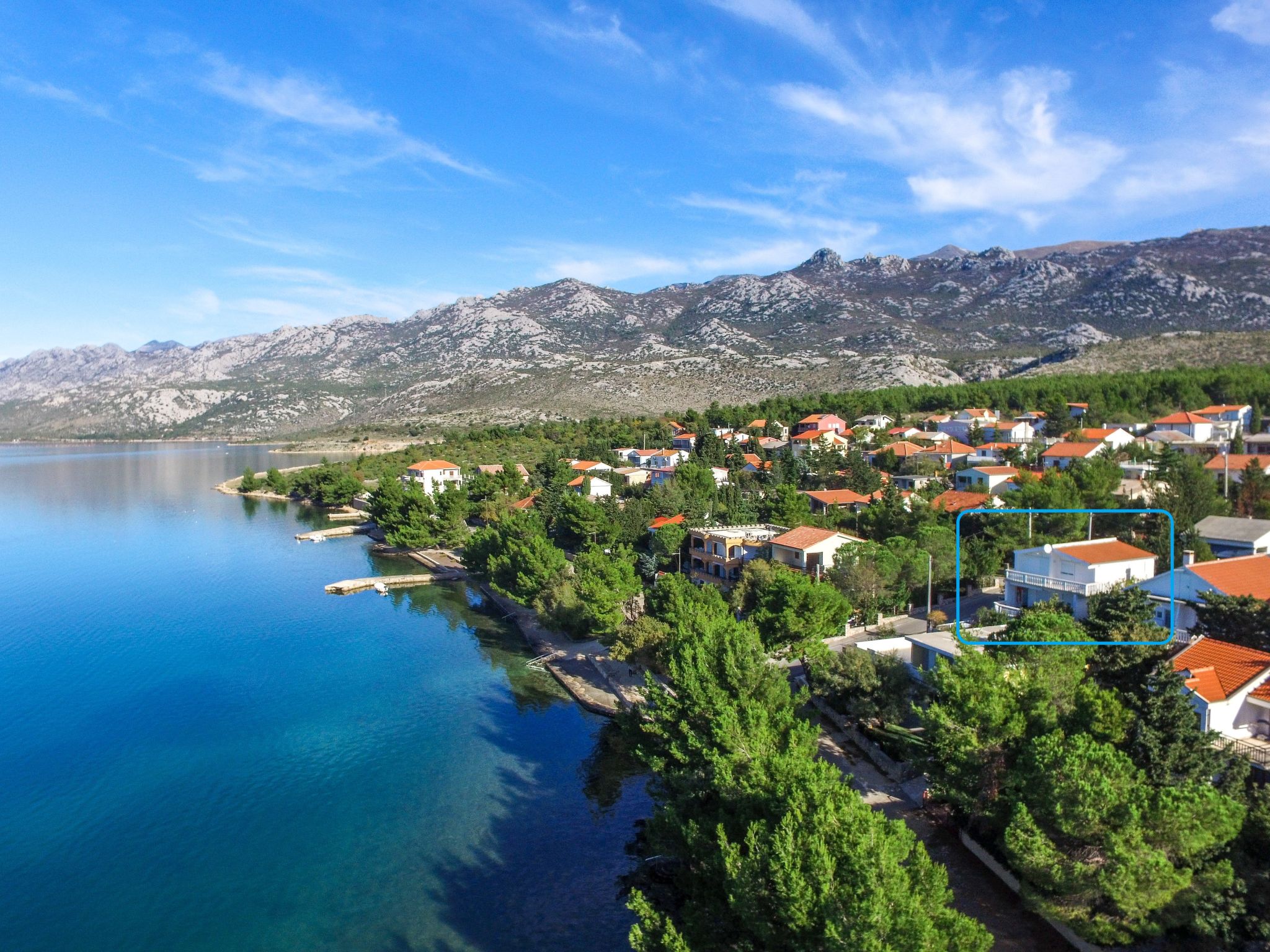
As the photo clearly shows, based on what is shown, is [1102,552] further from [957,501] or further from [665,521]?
[665,521]

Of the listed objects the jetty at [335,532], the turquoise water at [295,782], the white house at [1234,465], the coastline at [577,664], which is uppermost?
the white house at [1234,465]

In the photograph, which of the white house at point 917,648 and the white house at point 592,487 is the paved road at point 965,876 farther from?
the white house at point 592,487

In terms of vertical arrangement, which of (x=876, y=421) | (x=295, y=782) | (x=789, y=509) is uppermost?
(x=876, y=421)

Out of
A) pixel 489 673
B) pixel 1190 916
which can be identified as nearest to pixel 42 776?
pixel 489 673

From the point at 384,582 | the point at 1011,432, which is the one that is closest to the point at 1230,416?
the point at 1011,432

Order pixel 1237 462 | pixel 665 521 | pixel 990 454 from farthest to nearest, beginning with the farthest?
pixel 990 454
pixel 665 521
pixel 1237 462

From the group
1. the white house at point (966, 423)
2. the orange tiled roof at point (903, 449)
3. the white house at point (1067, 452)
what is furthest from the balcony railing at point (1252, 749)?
the white house at point (966, 423)
